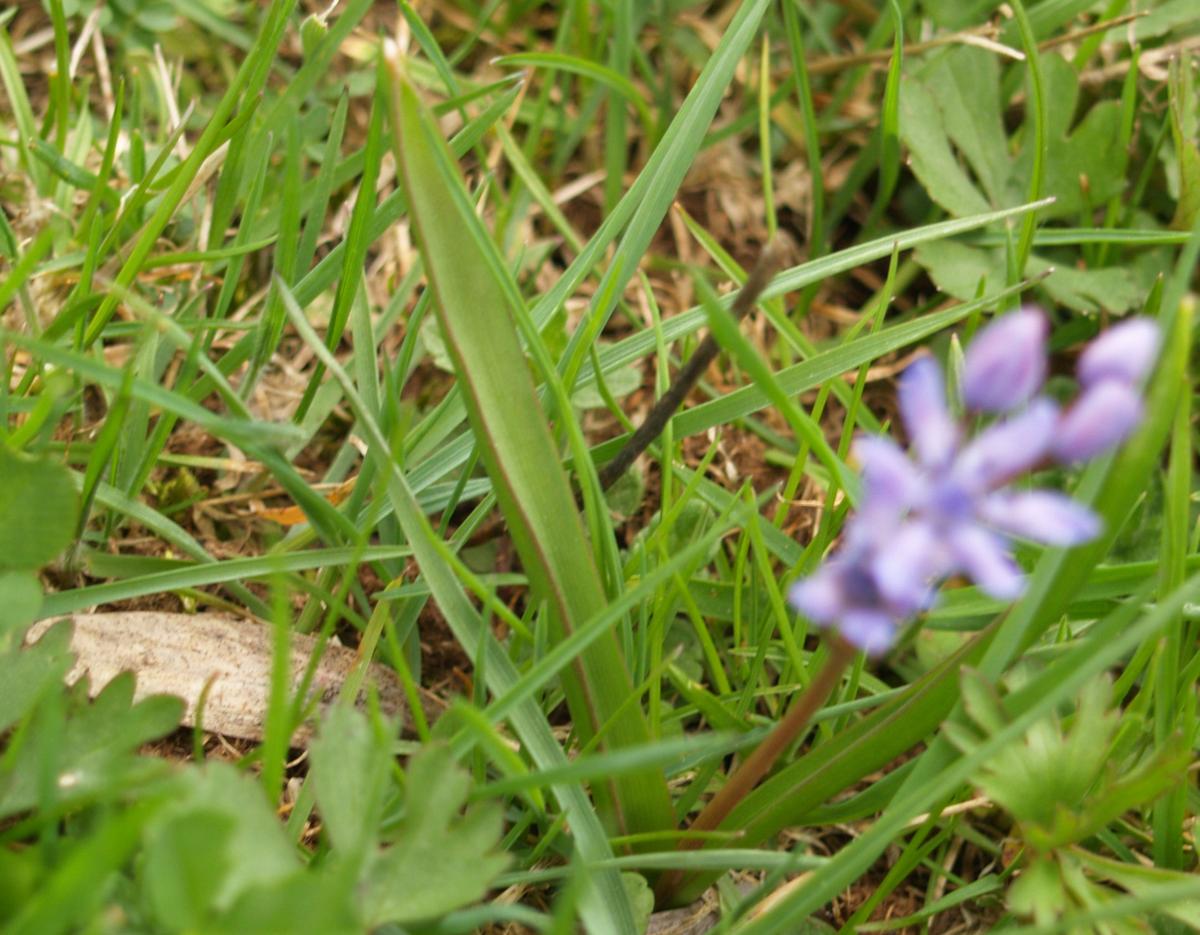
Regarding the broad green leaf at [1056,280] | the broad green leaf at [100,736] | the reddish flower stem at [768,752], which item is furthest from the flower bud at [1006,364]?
the broad green leaf at [1056,280]

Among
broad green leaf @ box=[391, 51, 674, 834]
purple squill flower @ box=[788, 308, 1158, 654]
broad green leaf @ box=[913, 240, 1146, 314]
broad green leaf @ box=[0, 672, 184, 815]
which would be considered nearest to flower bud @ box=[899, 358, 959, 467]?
purple squill flower @ box=[788, 308, 1158, 654]

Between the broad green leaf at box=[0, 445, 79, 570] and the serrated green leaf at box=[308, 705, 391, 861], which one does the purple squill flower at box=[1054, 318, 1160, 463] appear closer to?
the serrated green leaf at box=[308, 705, 391, 861]

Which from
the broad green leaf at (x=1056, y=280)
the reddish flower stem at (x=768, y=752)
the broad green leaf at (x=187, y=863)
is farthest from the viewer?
the broad green leaf at (x=1056, y=280)

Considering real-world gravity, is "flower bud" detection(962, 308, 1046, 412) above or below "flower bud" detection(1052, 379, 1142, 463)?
above

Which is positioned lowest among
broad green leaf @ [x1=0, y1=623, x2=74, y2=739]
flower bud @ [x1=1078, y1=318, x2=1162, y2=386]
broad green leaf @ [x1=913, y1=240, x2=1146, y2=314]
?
broad green leaf @ [x1=913, y1=240, x2=1146, y2=314]

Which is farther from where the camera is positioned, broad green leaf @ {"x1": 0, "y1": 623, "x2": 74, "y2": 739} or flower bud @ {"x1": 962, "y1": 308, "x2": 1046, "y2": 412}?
broad green leaf @ {"x1": 0, "y1": 623, "x2": 74, "y2": 739}

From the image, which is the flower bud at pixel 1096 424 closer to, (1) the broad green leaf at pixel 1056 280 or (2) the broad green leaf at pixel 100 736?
(2) the broad green leaf at pixel 100 736

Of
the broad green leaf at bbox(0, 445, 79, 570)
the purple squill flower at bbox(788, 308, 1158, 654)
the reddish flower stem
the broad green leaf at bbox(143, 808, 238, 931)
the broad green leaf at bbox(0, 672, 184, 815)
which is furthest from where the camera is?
the broad green leaf at bbox(0, 445, 79, 570)

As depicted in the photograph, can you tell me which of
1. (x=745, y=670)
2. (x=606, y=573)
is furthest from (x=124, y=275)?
(x=745, y=670)
